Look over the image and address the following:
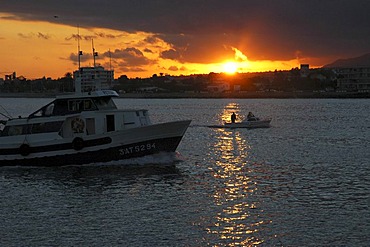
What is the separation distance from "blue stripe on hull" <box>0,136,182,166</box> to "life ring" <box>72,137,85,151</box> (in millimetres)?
286

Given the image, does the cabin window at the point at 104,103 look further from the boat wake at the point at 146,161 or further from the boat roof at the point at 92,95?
the boat wake at the point at 146,161

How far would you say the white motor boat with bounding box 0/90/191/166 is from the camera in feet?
119

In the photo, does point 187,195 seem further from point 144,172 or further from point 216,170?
point 216,170

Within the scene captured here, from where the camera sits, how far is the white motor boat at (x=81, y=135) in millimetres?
36219

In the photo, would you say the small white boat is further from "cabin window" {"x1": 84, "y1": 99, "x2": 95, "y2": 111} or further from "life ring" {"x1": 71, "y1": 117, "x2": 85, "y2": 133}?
"life ring" {"x1": 71, "y1": 117, "x2": 85, "y2": 133}

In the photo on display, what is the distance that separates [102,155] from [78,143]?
172 centimetres

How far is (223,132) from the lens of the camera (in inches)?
2847

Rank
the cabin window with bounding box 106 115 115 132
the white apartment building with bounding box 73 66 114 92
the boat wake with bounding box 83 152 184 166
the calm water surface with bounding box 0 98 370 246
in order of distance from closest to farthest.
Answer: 1. the calm water surface with bounding box 0 98 370 246
2. the cabin window with bounding box 106 115 115 132
3. the boat wake with bounding box 83 152 184 166
4. the white apartment building with bounding box 73 66 114 92

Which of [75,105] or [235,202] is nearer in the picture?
[235,202]

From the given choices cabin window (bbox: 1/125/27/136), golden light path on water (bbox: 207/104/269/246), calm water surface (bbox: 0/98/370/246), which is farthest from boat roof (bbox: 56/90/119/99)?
golden light path on water (bbox: 207/104/269/246)

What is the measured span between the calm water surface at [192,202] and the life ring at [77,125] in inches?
98.5

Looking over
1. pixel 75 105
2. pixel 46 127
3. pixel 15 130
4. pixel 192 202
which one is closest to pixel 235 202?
pixel 192 202

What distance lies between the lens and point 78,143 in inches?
1427

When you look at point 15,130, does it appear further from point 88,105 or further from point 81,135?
point 88,105
